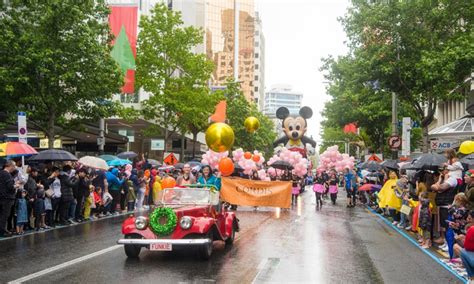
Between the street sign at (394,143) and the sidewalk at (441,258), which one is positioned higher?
the street sign at (394,143)

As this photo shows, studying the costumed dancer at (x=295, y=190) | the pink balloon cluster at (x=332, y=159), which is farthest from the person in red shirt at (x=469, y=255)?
the pink balloon cluster at (x=332, y=159)

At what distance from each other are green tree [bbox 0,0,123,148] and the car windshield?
12336 mm

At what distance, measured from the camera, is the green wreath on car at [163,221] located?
433 inches

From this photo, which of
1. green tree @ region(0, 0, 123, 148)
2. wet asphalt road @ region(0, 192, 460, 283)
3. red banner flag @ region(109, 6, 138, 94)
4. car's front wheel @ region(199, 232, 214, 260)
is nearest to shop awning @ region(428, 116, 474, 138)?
wet asphalt road @ region(0, 192, 460, 283)

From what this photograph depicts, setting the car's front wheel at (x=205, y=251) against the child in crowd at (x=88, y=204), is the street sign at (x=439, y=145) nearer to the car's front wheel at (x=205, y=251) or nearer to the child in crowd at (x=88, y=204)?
the child in crowd at (x=88, y=204)

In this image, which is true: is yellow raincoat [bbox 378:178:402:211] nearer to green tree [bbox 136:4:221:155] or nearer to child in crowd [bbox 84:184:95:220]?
child in crowd [bbox 84:184:95:220]

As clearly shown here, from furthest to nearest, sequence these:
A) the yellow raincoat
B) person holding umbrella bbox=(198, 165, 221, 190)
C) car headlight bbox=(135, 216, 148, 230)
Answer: the yellow raincoat, person holding umbrella bbox=(198, 165, 221, 190), car headlight bbox=(135, 216, 148, 230)

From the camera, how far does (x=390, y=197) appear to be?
21.3 m

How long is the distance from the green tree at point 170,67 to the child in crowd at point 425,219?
27.0 meters

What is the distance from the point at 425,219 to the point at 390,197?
22.5ft

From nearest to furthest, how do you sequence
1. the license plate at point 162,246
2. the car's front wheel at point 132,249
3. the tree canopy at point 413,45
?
the license plate at point 162,246 < the car's front wheel at point 132,249 < the tree canopy at point 413,45

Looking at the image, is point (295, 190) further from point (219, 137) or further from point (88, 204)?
point (219, 137)

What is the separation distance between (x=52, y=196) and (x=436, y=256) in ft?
36.9

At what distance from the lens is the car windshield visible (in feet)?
40.4
